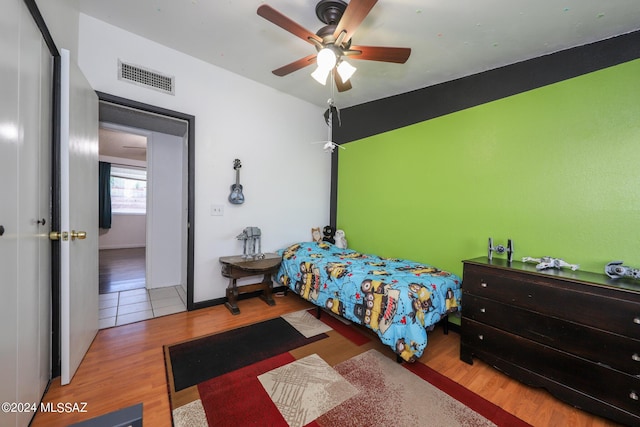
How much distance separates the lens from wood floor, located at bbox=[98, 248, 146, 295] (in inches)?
138

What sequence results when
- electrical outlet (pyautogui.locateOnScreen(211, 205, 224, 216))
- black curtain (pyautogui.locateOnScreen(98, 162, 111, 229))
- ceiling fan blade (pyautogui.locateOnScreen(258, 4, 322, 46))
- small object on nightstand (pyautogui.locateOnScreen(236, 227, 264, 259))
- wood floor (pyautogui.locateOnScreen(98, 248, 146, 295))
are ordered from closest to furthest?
ceiling fan blade (pyautogui.locateOnScreen(258, 4, 322, 46))
electrical outlet (pyautogui.locateOnScreen(211, 205, 224, 216))
small object on nightstand (pyautogui.locateOnScreen(236, 227, 264, 259))
wood floor (pyautogui.locateOnScreen(98, 248, 146, 295))
black curtain (pyautogui.locateOnScreen(98, 162, 111, 229))

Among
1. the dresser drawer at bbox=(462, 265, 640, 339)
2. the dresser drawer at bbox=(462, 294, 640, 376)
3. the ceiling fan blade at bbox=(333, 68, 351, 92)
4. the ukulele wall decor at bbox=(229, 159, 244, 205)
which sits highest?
the ceiling fan blade at bbox=(333, 68, 351, 92)

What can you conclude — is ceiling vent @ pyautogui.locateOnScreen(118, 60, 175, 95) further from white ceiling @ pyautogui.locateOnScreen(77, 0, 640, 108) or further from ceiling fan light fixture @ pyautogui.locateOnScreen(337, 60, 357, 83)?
ceiling fan light fixture @ pyautogui.locateOnScreen(337, 60, 357, 83)

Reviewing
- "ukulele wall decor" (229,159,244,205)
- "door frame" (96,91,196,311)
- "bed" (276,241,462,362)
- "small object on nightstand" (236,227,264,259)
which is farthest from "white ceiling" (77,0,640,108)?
"bed" (276,241,462,362)

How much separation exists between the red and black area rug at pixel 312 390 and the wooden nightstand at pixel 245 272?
2.04 ft

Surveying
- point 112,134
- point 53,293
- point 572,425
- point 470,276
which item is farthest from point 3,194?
point 112,134

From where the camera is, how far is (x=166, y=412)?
144cm

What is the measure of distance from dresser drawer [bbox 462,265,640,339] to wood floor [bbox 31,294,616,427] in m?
0.52

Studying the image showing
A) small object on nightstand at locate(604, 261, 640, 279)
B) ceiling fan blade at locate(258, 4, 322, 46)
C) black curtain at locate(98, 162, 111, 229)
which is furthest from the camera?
black curtain at locate(98, 162, 111, 229)

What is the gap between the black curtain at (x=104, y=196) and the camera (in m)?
6.20

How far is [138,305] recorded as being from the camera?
113 inches

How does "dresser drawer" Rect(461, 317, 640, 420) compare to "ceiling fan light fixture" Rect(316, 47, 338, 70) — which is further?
"ceiling fan light fixture" Rect(316, 47, 338, 70)

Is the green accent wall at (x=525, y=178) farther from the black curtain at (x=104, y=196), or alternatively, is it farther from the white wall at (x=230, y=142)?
the black curtain at (x=104, y=196)

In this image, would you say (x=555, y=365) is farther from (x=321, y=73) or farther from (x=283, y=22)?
(x=283, y=22)
